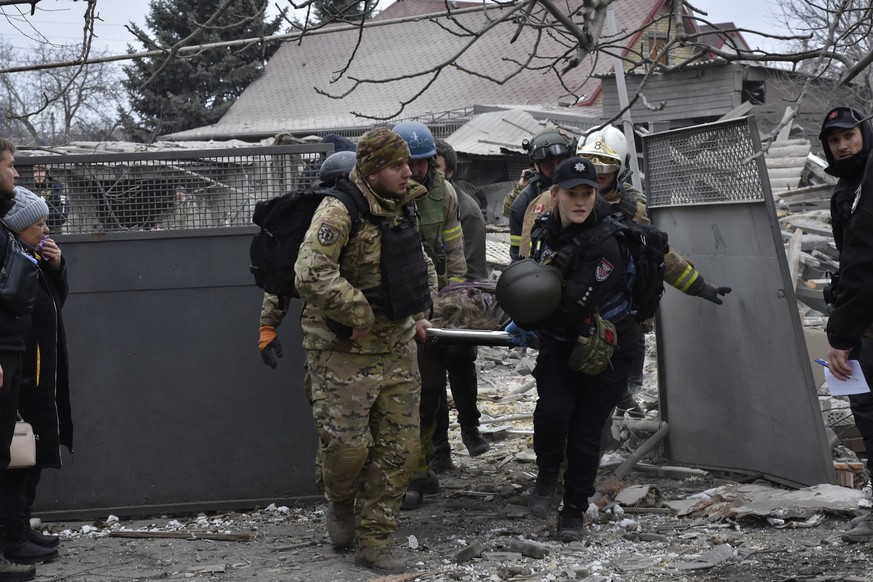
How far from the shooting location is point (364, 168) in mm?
4996

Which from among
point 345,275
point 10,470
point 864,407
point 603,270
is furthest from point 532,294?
point 10,470

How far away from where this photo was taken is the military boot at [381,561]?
4.97m

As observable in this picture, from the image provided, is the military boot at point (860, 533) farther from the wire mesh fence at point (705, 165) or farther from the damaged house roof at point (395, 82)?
the damaged house roof at point (395, 82)

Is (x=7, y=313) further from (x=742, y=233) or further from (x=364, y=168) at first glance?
(x=742, y=233)

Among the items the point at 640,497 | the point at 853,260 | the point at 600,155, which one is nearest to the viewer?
the point at 853,260

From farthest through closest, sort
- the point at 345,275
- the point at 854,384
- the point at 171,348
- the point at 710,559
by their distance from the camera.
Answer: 1. the point at 171,348
2. the point at 345,275
3. the point at 710,559
4. the point at 854,384

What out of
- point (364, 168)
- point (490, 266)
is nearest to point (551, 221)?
point (364, 168)

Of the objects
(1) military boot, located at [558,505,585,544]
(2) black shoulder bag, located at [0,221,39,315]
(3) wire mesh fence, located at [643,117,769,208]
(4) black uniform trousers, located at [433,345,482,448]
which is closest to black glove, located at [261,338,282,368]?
(2) black shoulder bag, located at [0,221,39,315]

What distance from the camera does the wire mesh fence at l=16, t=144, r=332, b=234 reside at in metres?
6.17

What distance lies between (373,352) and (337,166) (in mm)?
1074

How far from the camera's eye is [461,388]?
23.1ft

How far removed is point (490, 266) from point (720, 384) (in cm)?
1167

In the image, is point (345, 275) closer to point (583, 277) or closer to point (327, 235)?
point (327, 235)

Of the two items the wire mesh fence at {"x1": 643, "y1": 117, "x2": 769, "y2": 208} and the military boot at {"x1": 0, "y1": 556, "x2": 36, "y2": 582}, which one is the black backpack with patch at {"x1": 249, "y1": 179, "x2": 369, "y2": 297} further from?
the wire mesh fence at {"x1": 643, "y1": 117, "x2": 769, "y2": 208}
